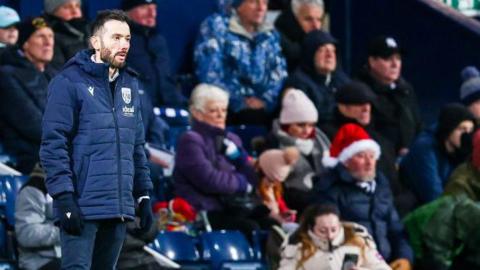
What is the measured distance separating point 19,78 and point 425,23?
4.99 metres

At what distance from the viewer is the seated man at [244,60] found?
13.4m

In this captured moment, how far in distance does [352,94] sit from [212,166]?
66.4 inches

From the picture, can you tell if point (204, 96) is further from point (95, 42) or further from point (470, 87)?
point (95, 42)

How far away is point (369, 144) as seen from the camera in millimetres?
12102

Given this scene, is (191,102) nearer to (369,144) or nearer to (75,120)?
(369,144)

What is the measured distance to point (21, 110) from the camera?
37.2ft

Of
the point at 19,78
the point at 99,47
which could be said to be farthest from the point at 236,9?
the point at 99,47

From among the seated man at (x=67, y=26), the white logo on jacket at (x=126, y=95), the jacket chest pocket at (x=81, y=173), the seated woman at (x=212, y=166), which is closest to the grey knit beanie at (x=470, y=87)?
the seated woman at (x=212, y=166)

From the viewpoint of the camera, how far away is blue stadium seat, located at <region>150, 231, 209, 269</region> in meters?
11.1

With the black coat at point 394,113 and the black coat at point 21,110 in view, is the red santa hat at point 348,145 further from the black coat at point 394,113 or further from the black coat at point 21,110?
the black coat at point 21,110

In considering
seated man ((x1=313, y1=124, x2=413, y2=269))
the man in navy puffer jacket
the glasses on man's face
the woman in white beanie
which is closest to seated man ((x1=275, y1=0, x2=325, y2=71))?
the woman in white beanie

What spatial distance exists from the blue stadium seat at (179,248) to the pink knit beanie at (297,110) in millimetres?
1817

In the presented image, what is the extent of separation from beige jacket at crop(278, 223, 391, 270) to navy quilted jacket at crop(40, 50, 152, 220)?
3164 millimetres

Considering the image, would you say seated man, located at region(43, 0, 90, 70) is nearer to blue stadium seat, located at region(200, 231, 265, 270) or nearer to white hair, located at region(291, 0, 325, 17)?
blue stadium seat, located at region(200, 231, 265, 270)
